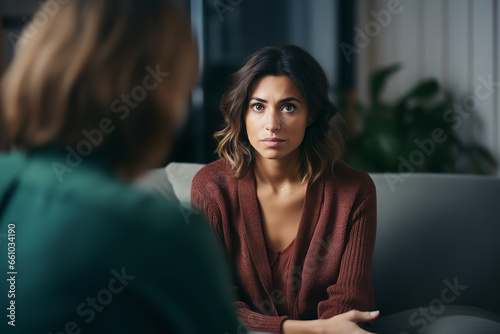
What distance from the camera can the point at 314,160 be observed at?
0.80 meters

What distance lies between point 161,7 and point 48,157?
0.16m

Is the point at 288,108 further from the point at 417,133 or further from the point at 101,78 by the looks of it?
the point at 417,133

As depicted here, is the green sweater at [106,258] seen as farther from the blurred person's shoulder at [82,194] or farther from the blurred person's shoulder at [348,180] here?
the blurred person's shoulder at [348,180]

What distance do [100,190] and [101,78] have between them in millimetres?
94

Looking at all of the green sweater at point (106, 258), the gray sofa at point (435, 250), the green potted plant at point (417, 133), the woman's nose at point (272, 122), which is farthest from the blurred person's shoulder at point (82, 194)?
the green potted plant at point (417, 133)

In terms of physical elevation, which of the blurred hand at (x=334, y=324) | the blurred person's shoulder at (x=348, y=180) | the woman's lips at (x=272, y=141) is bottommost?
the blurred hand at (x=334, y=324)

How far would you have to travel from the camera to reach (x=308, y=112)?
2.50ft

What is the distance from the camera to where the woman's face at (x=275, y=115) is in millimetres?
746

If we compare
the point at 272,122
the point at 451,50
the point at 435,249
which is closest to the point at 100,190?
the point at 272,122

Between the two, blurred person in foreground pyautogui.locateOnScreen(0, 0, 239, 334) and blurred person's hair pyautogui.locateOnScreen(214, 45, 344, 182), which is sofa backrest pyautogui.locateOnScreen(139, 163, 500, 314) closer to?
blurred person's hair pyautogui.locateOnScreen(214, 45, 344, 182)

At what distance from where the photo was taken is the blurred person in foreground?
354mm

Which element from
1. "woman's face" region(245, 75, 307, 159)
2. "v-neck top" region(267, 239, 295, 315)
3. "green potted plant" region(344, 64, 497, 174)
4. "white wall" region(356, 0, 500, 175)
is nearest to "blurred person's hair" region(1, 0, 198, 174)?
"woman's face" region(245, 75, 307, 159)

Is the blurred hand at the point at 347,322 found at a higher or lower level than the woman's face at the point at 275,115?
lower

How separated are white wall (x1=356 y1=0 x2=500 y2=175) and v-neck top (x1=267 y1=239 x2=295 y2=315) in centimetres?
105
